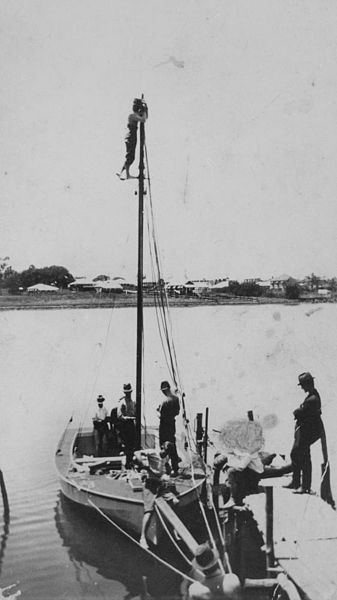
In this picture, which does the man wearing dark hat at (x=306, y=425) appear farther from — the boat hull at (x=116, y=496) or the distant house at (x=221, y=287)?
the distant house at (x=221, y=287)

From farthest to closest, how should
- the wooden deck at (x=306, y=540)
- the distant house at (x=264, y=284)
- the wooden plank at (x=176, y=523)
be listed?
the distant house at (x=264, y=284) < the wooden plank at (x=176, y=523) < the wooden deck at (x=306, y=540)

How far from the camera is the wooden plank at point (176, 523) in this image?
709 cm

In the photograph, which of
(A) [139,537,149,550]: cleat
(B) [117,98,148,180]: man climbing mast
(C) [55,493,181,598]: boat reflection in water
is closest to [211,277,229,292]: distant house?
(B) [117,98,148,180]: man climbing mast

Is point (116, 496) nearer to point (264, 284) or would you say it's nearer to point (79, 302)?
point (264, 284)

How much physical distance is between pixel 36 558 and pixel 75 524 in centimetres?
148

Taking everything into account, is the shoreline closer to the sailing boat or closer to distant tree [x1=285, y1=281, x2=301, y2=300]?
distant tree [x1=285, y1=281, x2=301, y2=300]

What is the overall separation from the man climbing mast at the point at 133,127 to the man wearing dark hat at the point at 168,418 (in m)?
5.32

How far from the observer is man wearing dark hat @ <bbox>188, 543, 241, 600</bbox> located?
235 inches

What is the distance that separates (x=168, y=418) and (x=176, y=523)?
2764 mm

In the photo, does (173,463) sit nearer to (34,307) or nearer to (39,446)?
(39,446)

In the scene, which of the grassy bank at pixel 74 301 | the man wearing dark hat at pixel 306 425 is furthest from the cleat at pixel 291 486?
the grassy bank at pixel 74 301

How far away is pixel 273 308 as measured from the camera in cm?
4084

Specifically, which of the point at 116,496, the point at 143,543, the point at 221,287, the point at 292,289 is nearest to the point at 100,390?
the point at 292,289

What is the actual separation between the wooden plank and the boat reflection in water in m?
1.43
